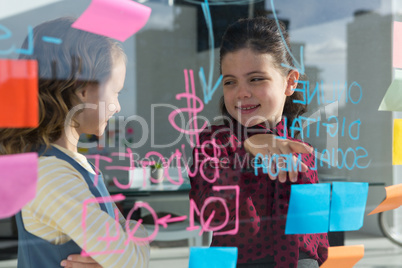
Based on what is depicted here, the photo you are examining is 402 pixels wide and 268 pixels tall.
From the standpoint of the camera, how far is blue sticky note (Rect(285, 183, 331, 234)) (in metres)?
0.95

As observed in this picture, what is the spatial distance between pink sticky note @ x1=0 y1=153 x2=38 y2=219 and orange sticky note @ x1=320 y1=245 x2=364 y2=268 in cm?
66

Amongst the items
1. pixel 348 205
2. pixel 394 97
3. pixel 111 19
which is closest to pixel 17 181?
pixel 111 19

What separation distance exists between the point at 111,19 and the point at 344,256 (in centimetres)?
77

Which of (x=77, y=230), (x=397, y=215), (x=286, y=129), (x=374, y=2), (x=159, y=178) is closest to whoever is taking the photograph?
(x=77, y=230)

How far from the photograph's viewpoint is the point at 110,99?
77cm

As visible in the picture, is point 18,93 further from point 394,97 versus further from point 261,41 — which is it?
point 394,97

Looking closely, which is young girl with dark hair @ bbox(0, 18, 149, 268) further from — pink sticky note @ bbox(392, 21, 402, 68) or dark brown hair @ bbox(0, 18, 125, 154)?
pink sticky note @ bbox(392, 21, 402, 68)

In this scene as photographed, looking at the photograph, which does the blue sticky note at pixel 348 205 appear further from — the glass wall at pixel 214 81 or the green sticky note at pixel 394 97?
the green sticky note at pixel 394 97

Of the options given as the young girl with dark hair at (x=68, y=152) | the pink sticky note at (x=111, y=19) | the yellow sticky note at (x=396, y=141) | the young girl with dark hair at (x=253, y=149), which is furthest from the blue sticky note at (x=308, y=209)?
the pink sticky note at (x=111, y=19)

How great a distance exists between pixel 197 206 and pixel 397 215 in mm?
743

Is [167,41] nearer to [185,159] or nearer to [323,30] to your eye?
[185,159]

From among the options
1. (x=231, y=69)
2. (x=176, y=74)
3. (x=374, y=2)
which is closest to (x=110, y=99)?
(x=176, y=74)

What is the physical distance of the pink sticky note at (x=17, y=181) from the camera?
68 centimetres

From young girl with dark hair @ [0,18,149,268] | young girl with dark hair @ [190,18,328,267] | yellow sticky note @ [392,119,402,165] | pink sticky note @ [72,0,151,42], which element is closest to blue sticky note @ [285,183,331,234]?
young girl with dark hair @ [190,18,328,267]
